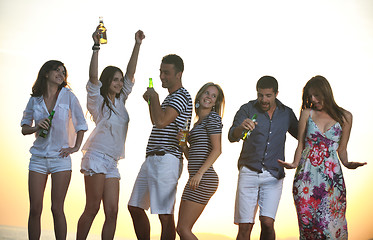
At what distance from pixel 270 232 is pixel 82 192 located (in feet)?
9.16

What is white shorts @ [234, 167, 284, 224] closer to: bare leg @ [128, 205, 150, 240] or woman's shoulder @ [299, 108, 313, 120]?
woman's shoulder @ [299, 108, 313, 120]

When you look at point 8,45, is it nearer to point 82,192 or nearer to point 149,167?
point 82,192

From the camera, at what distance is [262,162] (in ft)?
11.3

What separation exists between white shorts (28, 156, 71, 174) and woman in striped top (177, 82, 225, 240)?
77 cm

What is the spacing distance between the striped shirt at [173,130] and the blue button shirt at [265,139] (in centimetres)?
38

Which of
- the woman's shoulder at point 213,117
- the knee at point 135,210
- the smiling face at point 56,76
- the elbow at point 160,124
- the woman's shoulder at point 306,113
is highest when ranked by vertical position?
the smiling face at point 56,76

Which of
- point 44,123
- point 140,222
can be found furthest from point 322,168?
point 44,123

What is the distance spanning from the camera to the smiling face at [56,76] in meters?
3.65

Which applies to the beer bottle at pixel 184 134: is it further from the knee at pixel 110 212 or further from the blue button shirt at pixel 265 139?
the knee at pixel 110 212

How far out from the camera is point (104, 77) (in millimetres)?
3545

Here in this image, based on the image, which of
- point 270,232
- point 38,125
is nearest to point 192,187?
point 270,232

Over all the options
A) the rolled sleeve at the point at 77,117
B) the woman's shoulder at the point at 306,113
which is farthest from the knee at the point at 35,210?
the woman's shoulder at the point at 306,113

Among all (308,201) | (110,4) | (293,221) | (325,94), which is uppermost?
(110,4)

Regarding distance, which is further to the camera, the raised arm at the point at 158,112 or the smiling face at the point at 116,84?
the smiling face at the point at 116,84
